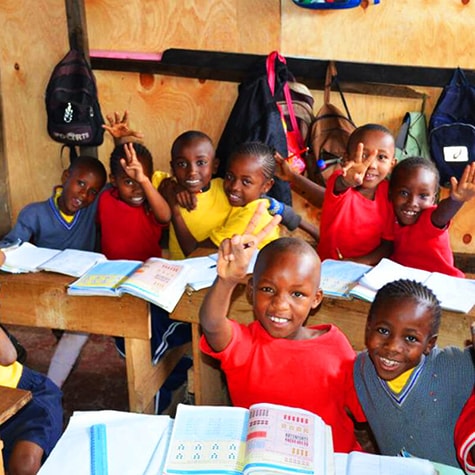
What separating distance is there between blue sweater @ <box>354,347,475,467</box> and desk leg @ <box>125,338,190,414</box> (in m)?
0.98

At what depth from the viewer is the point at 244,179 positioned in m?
3.01

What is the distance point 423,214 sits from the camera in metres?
2.72

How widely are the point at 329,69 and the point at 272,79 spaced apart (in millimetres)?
332

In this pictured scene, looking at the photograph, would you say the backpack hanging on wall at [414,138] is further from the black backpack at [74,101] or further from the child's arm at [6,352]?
the child's arm at [6,352]

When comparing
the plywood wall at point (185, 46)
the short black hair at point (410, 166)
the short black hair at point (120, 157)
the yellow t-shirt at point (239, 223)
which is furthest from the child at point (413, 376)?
the plywood wall at point (185, 46)

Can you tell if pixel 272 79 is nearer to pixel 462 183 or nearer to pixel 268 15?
pixel 268 15

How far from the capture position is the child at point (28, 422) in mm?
2010

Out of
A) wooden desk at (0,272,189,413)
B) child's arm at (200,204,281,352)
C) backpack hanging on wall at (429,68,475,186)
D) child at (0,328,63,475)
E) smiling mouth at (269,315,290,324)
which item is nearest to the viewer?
child's arm at (200,204,281,352)

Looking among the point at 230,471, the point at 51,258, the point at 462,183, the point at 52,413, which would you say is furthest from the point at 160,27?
the point at 230,471

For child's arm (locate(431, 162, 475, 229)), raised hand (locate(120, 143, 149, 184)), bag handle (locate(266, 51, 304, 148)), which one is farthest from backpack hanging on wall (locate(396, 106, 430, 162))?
raised hand (locate(120, 143, 149, 184))

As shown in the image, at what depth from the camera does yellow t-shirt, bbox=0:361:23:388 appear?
2.12 metres

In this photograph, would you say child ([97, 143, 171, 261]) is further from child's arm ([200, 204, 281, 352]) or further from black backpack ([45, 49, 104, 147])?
child's arm ([200, 204, 281, 352])

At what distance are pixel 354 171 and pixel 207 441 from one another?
155 cm

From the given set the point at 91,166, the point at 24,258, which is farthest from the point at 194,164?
the point at 24,258
